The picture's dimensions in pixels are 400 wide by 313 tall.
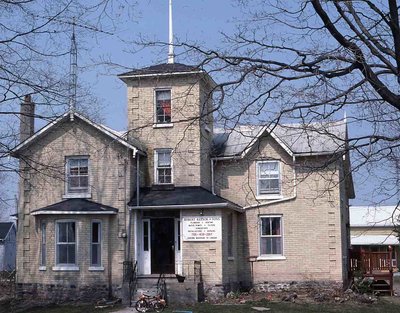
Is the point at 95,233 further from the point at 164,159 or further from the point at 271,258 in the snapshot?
the point at 271,258

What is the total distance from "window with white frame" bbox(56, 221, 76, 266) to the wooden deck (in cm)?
1246

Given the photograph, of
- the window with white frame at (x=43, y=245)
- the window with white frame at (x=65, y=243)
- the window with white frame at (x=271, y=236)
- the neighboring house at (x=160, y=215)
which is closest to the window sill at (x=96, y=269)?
the neighboring house at (x=160, y=215)

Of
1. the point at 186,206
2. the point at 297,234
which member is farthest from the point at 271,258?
the point at 186,206

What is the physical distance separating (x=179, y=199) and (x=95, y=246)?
3.92 metres

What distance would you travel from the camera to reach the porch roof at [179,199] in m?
27.2

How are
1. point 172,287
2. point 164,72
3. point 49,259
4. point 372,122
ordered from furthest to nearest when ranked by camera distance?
point 49,259
point 172,287
point 164,72
point 372,122

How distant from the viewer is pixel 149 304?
80.0ft

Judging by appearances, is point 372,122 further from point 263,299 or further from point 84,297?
point 84,297

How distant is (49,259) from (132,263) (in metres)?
3.50

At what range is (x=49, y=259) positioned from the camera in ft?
92.4

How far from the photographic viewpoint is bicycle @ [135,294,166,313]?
2417cm

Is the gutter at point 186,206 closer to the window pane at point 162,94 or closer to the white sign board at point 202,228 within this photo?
the white sign board at point 202,228

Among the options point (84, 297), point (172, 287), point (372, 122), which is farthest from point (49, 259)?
point (372, 122)

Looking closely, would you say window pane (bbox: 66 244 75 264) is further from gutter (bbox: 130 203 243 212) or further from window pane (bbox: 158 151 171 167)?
window pane (bbox: 158 151 171 167)
